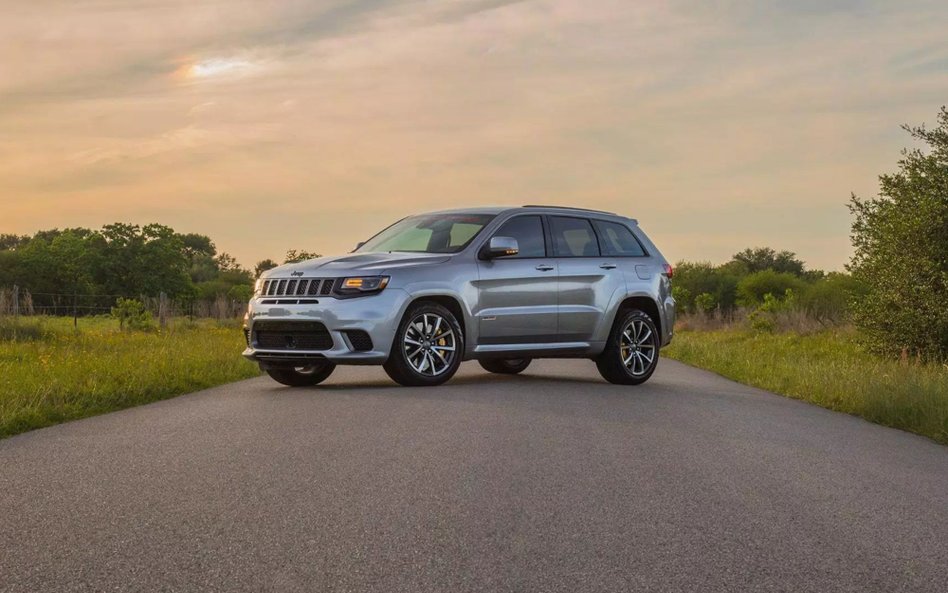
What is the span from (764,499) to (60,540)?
3952 millimetres

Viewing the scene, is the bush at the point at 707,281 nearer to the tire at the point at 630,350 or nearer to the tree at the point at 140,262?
the tree at the point at 140,262

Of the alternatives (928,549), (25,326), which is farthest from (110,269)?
(928,549)

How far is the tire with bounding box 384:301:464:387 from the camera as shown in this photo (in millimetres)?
11422

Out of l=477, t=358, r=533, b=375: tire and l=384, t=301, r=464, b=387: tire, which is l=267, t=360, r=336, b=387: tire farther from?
l=477, t=358, r=533, b=375: tire

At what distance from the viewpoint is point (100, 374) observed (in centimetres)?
1299

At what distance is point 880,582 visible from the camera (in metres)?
4.75

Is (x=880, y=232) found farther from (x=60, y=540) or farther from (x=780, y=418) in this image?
(x=60, y=540)

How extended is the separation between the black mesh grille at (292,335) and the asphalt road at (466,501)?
984 millimetres

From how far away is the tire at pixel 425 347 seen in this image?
1142 centimetres

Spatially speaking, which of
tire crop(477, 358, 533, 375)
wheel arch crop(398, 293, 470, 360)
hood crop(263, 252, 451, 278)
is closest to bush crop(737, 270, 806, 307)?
tire crop(477, 358, 533, 375)

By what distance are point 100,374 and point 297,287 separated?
318 cm

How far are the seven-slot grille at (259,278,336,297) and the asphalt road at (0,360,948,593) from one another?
4.57 ft

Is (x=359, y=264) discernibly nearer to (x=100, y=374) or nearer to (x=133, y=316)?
(x=100, y=374)

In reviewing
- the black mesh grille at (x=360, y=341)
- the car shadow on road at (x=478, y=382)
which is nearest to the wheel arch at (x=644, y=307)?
the car shadow on road at (x=478, y=382)
